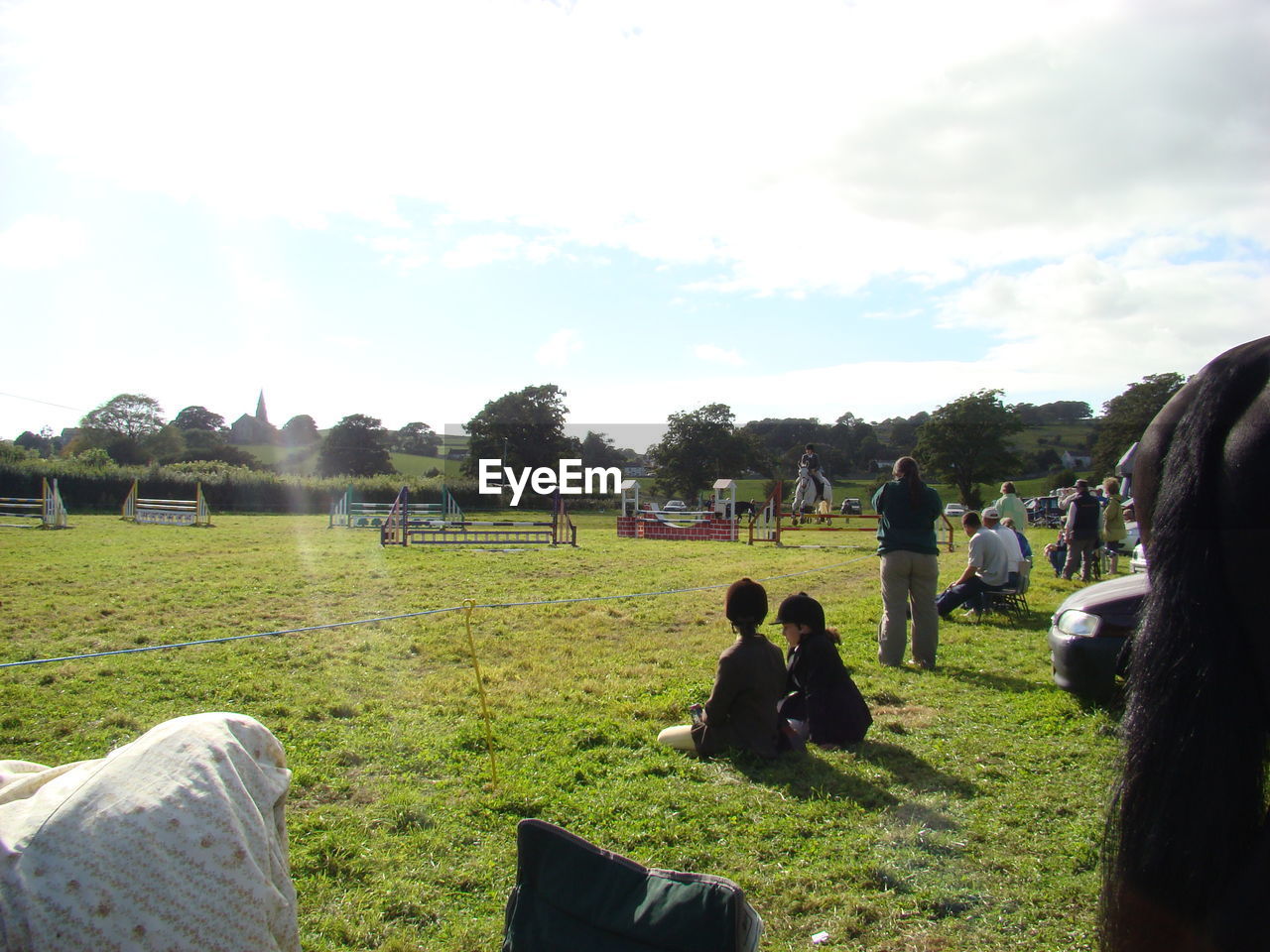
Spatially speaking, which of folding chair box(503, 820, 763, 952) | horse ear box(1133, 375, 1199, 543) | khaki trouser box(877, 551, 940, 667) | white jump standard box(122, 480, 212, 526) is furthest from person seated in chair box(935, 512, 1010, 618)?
white jump standard box(122, 480, 212, 526)

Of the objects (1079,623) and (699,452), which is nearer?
(1079,623)

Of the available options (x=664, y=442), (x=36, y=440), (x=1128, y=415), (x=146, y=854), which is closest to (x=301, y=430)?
(x=36, y=440)

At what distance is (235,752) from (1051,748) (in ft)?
A: 14.8

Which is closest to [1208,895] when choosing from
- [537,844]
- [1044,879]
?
[537,844]

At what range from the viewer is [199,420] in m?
88.6

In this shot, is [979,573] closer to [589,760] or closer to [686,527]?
[589,760]

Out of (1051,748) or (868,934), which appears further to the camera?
(1051,748)

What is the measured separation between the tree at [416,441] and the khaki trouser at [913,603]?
76537 mm

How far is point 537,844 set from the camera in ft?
6.01

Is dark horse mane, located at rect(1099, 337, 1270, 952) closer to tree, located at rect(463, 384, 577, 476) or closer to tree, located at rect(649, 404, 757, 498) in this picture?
tree, located at rect(463, 384, 577, 476)

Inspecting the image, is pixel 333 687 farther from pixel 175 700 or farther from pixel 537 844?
pixel 537 844

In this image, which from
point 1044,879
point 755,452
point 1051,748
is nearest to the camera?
point 1044,879

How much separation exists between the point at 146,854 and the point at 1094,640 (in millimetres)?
5460

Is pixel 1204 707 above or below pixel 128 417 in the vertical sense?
below
